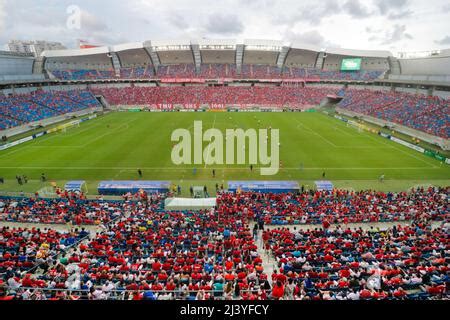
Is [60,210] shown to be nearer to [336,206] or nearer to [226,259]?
[226,259]

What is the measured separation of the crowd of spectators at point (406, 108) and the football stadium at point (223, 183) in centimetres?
48

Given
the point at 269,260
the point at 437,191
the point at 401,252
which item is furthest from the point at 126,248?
the point at 437,191

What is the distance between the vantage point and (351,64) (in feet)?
303

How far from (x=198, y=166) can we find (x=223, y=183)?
20.6 feet

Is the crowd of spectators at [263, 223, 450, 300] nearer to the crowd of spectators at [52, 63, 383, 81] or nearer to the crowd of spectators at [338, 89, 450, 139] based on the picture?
the crowd of spectators at [338, 89, 450, 139]

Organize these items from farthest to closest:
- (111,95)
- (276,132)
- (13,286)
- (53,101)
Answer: (111,95), (53,101), (276,132), (13,286)

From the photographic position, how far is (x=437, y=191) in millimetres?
25969

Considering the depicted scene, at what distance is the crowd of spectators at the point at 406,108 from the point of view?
48.5 meters

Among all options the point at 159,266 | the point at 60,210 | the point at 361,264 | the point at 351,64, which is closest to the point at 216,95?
the point at 351,64

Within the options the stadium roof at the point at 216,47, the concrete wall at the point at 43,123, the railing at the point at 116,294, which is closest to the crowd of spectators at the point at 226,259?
the railing at the point at 116,294

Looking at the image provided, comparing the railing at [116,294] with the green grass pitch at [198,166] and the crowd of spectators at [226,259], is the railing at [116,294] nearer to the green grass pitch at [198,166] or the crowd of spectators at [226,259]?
the crowd of spectators at [226,259]

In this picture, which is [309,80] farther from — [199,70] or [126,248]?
[126,248]

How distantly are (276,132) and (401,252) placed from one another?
37988mm

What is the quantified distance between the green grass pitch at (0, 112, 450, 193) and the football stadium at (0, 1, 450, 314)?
1.00ft
